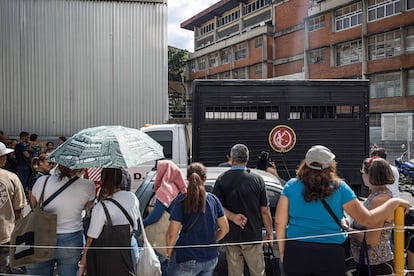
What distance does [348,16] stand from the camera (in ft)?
117

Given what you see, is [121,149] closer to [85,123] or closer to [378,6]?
[85,123]

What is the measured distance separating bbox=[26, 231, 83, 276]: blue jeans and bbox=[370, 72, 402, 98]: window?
106 ft

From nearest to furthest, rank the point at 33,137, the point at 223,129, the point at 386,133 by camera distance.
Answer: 1. the point at 223,129
2. the point at 33,137
3. the point at 386,133

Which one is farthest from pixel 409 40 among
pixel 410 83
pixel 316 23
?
pixel 316 23

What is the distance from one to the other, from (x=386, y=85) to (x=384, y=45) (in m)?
3.21

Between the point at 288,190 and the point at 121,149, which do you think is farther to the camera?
the point at 121,149

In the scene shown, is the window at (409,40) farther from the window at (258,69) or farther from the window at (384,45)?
the window at (258,69)

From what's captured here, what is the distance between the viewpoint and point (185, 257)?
3.47 m

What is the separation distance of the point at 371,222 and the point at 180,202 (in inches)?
61.0

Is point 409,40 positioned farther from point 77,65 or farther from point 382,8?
point 77,65

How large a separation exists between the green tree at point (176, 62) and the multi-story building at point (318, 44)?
7.34 feet

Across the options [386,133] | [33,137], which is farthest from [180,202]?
[386,133]

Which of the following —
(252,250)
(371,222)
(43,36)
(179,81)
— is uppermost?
(179,81)

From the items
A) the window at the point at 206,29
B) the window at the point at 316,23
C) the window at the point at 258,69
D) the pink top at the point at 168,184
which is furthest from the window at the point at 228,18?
the pink top at the point at 168,184
